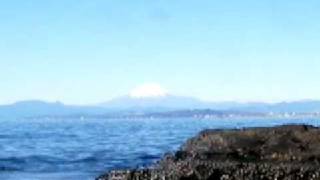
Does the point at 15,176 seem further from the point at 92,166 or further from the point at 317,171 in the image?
the point at 317,171

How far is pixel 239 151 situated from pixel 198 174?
1.78 metres

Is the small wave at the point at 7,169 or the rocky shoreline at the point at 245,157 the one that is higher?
the rocky shoreline at the point at 245,157

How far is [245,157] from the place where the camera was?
56.0 feet

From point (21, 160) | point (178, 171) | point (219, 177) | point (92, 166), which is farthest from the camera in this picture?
point (21, 160)

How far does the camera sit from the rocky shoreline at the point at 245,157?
50.6ft

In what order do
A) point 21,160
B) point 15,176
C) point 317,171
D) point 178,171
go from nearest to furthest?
1. point 317,171
2. point 178,171
3. point 15,176
4. point 21,160

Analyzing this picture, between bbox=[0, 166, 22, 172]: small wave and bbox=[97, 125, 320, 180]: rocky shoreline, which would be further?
bbox=[0, 166, 22, 172]: small wave

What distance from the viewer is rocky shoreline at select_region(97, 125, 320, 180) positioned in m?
15.4

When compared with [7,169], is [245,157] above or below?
above

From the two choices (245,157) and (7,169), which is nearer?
(245,157)

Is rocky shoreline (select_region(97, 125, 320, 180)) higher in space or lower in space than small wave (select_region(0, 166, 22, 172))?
higher

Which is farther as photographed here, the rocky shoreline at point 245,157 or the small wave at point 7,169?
the small wave at point 7,169

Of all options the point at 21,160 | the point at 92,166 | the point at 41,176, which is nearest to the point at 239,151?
the point at 41,176

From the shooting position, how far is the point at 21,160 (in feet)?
139
